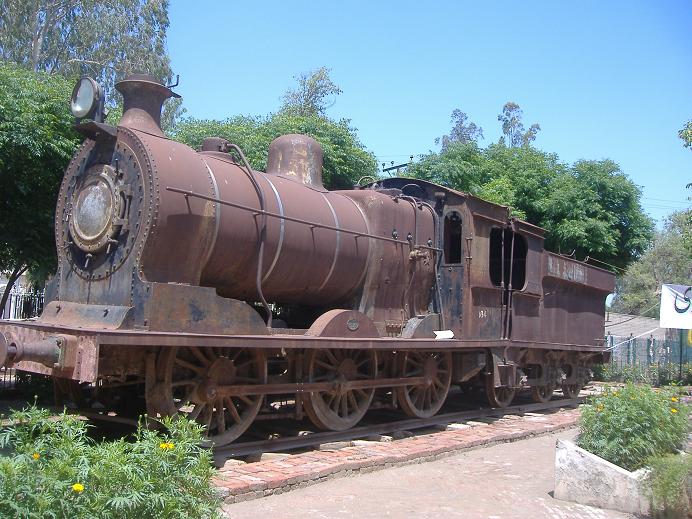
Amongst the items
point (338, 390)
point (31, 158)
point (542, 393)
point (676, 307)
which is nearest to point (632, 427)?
point (338, 390)

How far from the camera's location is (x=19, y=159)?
34.6 ft

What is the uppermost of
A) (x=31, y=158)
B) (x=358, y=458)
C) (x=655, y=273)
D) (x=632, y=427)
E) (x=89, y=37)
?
(x=89, y=37)

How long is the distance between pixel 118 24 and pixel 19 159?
77.2 ft

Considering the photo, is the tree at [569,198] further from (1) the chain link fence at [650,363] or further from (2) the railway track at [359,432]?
(2) the railway track at [359,432]

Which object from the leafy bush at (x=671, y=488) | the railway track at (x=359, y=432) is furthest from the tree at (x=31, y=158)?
the leafy bush at (x=671, y=488)

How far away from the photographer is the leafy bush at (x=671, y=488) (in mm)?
5465

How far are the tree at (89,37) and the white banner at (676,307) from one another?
2313cm

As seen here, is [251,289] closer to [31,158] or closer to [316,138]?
[31,158]

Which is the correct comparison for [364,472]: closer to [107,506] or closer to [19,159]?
[107,506]

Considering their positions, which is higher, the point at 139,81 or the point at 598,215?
the point at 598,215

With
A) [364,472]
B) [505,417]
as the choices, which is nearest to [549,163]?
[505,417]

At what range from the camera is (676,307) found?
18.2 meters

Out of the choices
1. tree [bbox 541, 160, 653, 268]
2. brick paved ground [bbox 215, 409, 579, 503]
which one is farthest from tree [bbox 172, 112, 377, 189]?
brick paved ground [bbox 215, 409, 579, 503]

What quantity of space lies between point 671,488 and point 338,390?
156 inches
